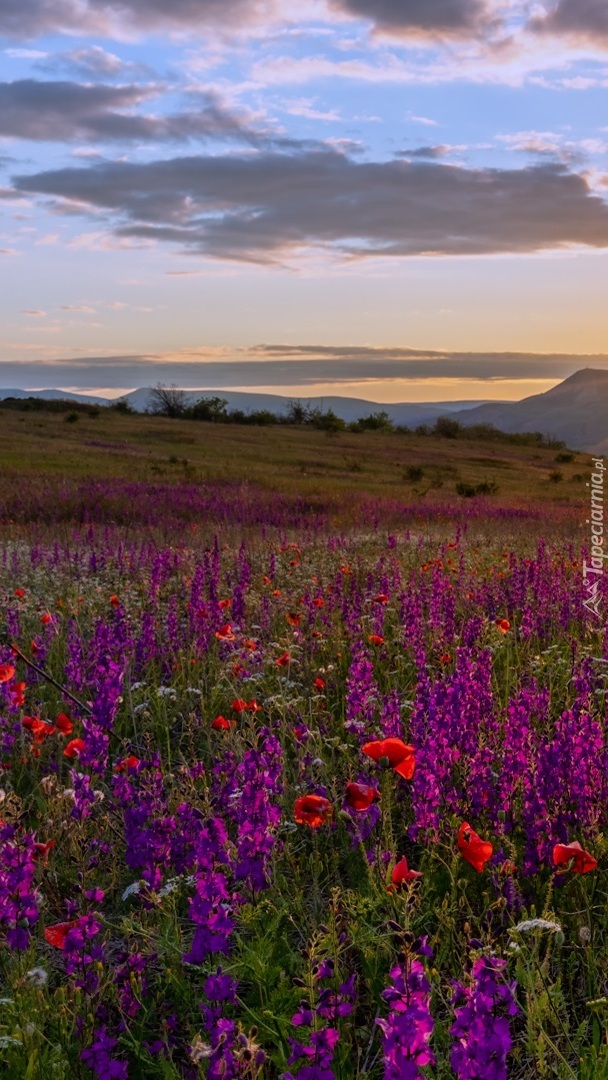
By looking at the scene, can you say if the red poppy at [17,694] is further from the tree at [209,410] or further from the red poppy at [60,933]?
the tree at [209,410]

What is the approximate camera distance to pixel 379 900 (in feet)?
10.00

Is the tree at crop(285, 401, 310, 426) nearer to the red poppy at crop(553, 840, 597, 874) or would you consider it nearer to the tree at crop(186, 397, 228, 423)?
the tree at crop(186, 397, 228, 423)

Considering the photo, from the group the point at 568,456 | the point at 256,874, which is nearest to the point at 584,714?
the point at 256,874

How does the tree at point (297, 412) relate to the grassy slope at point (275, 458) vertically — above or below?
above

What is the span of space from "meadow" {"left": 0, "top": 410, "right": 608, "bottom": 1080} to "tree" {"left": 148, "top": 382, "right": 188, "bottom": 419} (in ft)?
253

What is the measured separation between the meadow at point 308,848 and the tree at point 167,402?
7723 centimetres

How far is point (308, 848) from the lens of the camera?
3949 millimetres

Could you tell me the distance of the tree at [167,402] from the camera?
83.9 metres

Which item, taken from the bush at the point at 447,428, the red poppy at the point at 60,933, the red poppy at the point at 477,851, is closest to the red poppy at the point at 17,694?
the red poppy at the point at 60,933

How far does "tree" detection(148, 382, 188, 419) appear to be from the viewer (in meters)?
83.9

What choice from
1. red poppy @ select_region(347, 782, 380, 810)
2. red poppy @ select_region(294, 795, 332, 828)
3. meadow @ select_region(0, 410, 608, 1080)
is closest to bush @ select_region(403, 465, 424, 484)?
meadow @ select_region(0, 410, 608, 1080)

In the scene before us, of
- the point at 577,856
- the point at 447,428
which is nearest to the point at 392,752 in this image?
the point at 577,856

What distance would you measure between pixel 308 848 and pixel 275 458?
37.7m

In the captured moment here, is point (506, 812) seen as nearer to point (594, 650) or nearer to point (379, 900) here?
point (379, 900)
